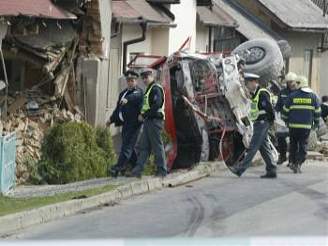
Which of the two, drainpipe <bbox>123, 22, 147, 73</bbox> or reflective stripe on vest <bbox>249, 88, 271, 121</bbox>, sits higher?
drainpipe <bbox>123, 22, 147, 73</bbox>

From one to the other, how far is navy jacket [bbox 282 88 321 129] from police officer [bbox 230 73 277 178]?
35.0 inches

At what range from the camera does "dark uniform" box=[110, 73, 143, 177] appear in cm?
1348

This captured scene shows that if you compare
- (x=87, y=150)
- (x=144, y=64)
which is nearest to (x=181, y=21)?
(x=144, y=64)

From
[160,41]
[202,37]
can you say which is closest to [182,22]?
[160,41]

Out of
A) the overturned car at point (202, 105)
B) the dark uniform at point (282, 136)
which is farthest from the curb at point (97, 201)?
the dark uniform at point (282, 136)

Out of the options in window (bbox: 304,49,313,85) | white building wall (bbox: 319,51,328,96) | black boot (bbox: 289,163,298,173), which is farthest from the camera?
white building wall (bbox: 319,51,328,96)

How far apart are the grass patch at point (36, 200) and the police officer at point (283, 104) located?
18.0 feet

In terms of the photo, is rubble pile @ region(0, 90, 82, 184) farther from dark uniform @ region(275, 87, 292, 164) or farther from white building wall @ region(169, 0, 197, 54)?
white building wall @ region(169, 0, 197, 54)

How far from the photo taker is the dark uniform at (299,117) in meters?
15.4

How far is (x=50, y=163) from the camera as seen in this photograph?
13.8m

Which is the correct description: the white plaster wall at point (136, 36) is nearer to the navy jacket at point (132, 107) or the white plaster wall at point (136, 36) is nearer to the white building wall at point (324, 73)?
the navy jacket at point (132, 107)

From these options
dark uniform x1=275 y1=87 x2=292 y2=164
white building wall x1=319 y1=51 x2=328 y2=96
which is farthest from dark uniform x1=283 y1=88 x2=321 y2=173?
white building wall x1=319 y1=51 x2=328 y2=96

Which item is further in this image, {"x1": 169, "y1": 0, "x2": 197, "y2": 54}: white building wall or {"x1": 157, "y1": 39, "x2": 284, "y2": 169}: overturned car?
{"x1": 169, "y1": 0, "x2": 197, "y2": 54}: white building wall

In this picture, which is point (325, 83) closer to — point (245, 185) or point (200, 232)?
point (245, 185)
